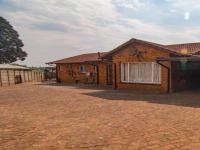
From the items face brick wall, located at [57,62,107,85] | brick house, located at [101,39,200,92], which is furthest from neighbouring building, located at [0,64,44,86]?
brick house, located at [101,39,200,92]

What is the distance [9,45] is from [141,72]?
122 feet

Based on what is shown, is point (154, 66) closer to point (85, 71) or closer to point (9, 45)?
point (85, 71)

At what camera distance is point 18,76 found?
3106 cm

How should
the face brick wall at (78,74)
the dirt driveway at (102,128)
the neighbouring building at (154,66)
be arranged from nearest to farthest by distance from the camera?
the dirt driveway at (102,128) → the neighbouring building at (154,66) → the face brick wall at (78,74)

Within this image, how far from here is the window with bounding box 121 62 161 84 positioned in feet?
57.1

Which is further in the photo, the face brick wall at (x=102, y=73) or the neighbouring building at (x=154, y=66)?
the face brick wall at (x=102, y=73)

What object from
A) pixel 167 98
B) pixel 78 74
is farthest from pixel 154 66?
pixel 78 74

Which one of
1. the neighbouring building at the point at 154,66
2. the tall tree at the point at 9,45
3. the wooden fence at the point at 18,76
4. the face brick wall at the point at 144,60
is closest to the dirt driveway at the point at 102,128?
the neighbouring building at the point at 154,66

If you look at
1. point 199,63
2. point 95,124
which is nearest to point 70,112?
point 95,124

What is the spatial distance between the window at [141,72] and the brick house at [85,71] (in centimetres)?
602

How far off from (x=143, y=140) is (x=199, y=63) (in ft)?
47.3

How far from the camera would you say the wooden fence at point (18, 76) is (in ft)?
90.5

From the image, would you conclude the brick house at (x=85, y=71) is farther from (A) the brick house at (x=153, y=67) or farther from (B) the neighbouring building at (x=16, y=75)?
(A) the brick house at (x=153, y=67)

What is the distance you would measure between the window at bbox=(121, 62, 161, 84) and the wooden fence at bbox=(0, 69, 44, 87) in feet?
47.1
